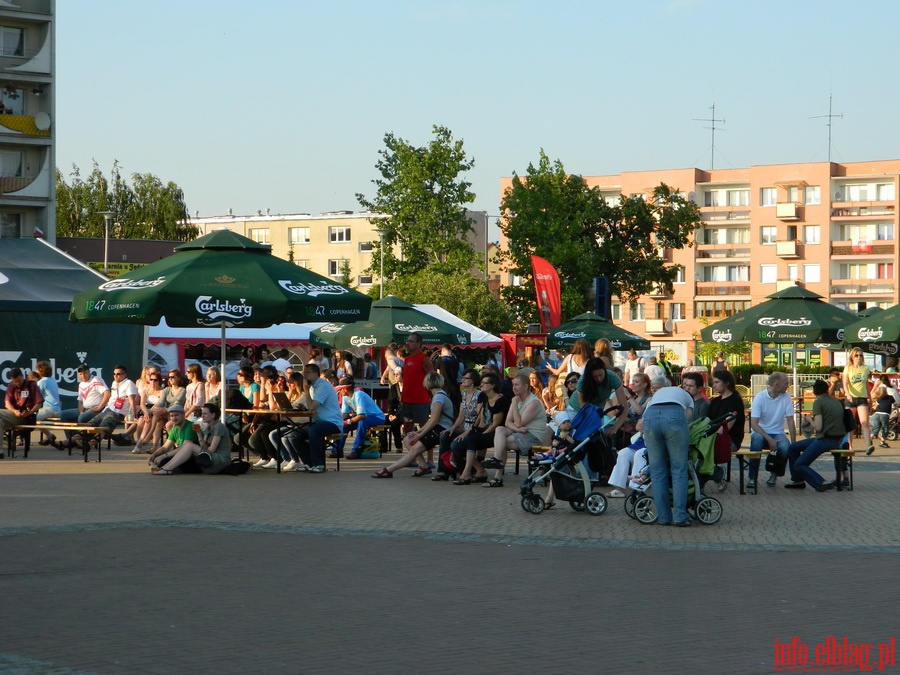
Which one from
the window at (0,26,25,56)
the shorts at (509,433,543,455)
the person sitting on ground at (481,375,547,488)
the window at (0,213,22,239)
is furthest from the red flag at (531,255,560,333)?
the window at (0,26,25,56)

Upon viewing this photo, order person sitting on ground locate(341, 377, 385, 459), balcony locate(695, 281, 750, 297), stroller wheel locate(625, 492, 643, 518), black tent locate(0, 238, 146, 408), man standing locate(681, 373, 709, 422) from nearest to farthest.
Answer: stroller wheel locate(625, 492, 643, 518)
man standing locate(681, 373, 709, 422)
person sitting on ground locate(341, 377, 385, 459)
black tent locate(0, 238, 146, 408)
balcony locate(695, 281, 750, 297)

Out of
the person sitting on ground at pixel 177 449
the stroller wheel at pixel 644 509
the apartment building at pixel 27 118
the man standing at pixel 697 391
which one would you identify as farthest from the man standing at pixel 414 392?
the apartment building at pixel 27 118

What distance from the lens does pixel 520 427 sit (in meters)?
16.7

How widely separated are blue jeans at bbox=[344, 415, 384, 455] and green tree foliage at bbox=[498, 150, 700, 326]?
145 feet

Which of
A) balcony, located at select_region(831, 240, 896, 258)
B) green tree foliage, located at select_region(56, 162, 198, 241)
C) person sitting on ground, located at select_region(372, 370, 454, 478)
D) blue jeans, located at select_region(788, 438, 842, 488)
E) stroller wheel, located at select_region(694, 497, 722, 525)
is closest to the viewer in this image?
stroller wheel, located at select_region(694, 497, 722, 525)

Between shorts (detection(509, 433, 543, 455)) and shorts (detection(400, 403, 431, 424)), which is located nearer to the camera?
shorts (detection(509, 433, 543, 455))

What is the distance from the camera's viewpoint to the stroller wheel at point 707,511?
13.1 m

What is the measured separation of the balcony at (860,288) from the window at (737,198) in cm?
1055

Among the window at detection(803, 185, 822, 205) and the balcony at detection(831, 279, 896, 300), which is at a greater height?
the window at detection(803, 185, 822, 205)

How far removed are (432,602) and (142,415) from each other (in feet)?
49.9

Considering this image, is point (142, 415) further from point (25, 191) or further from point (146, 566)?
point (25, 191)

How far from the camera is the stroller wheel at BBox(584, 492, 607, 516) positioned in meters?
13.9

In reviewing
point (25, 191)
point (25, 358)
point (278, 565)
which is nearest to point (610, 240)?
point (25, 191)

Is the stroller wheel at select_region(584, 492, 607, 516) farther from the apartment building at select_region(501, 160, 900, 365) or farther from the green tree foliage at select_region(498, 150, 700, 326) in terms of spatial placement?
the apartment building at select_region(501, 160, 900, 365)
